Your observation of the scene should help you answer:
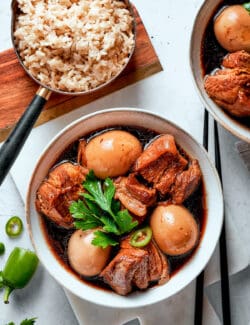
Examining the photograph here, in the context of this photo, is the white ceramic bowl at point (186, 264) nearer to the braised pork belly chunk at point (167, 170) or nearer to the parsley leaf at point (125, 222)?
the braised pork belly chunk at point (167, 170)

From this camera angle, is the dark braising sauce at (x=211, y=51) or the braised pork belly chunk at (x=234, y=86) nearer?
the braised pork belly chunk at (x=234, y=86)

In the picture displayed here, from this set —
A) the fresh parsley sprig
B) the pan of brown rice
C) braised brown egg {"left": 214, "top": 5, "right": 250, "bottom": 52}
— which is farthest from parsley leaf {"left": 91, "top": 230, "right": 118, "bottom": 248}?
braised brown egg {"left": 214, "top": 5, "right": 250, "bottom": 52}

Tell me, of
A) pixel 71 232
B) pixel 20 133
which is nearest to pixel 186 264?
pixel 71 232

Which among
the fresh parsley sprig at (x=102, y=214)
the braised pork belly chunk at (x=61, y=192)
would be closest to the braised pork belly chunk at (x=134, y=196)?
the fresh parsley sprig at (x=102, y=214)

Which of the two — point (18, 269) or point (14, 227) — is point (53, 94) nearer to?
point (14, 227)

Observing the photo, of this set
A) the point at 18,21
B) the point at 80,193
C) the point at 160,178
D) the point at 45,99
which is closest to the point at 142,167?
the point at 160,178
